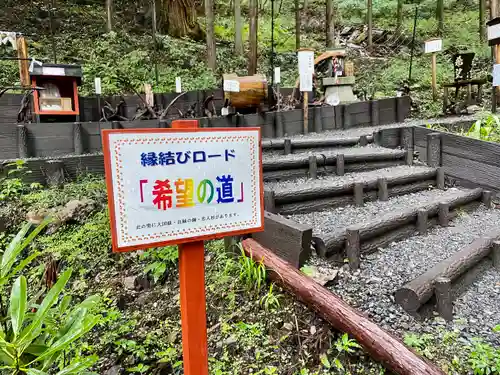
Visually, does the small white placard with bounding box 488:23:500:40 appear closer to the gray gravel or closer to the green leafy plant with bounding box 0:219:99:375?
the gray gravel

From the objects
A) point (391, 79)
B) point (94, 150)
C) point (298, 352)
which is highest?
point (391, 79)

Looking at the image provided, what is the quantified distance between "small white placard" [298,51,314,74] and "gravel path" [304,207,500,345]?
5399 millimetres

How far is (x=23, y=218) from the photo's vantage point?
15.0 feet

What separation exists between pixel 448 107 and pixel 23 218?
9.62 metres

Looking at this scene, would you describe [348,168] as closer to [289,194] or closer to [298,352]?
[289,194]

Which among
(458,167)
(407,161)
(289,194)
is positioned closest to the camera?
(289,194)

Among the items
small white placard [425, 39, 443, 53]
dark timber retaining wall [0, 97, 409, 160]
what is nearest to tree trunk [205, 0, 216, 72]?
dark timber retaining wall [0, 97, 409, 160]

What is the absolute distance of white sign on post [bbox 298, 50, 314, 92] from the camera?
8121 mm

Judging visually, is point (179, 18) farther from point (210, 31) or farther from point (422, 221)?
point (422, 221)

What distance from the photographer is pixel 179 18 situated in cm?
1658

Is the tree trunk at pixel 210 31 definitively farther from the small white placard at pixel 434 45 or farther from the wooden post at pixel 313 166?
the wooden post at pixel 313 166

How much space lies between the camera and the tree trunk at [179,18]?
1628 cm

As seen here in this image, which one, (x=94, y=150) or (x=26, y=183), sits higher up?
(x=94, y=150)

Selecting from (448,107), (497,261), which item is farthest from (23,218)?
(448,107)
